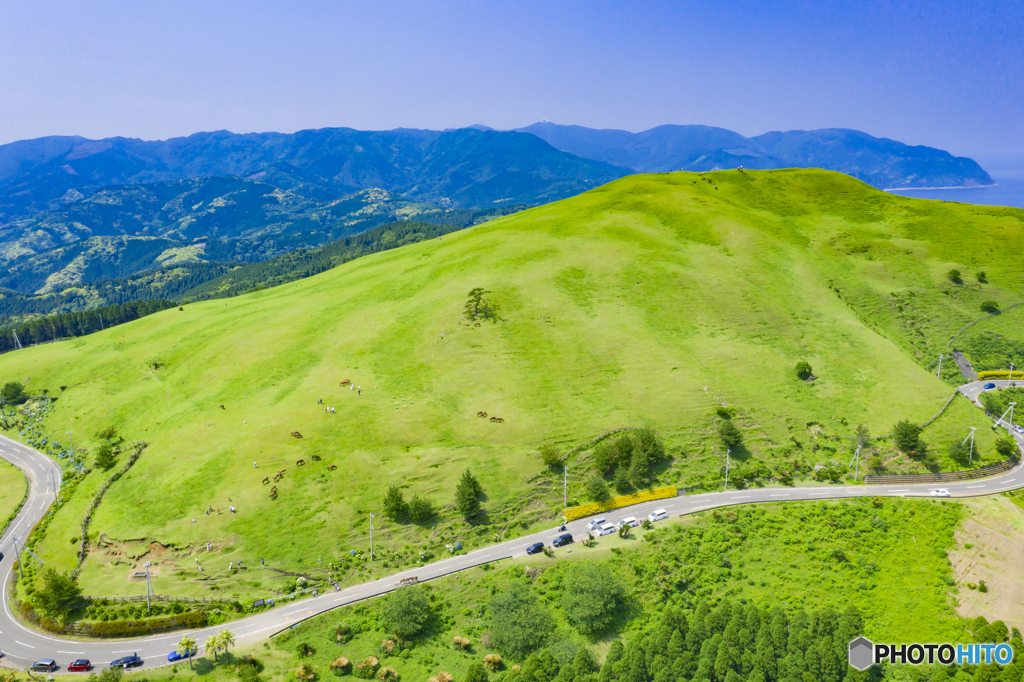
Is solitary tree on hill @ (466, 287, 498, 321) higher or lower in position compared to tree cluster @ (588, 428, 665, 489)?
higher

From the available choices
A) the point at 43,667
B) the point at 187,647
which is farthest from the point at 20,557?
the point at 187,647

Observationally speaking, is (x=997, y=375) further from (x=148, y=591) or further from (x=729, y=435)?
(x=148, y=591)

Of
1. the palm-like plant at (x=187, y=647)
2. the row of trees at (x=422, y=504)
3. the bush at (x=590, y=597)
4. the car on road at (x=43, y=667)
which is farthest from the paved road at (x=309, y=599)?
the bush at (x=590, y=597)

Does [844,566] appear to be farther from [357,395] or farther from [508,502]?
[357,395]

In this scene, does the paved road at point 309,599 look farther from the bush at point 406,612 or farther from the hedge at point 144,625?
the bush at point 406,612

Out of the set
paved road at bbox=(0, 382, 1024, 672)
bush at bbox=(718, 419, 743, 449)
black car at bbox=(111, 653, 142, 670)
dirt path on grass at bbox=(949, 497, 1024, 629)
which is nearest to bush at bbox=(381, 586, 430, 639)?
paved road at bbox=(0, 382, 1024, 672)

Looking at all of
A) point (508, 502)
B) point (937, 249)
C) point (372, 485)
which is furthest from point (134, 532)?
point (937, 249)

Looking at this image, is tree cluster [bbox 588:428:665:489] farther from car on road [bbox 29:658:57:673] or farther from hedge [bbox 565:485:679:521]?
car on road [bbox 29:658:57:673]
